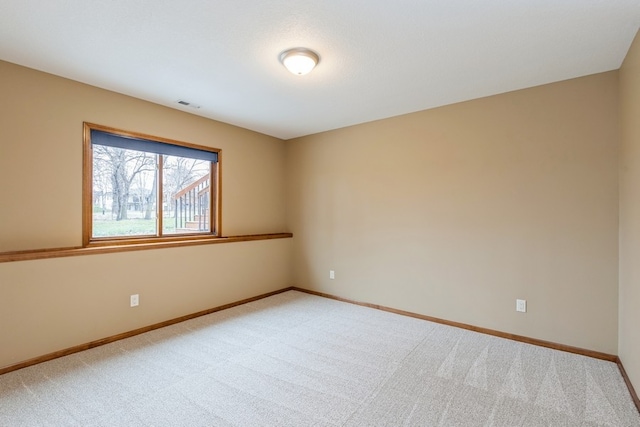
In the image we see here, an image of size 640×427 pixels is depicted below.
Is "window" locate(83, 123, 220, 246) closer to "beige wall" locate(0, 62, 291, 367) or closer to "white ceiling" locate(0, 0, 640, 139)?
"beige wall" locate(0, 62, 291, 367)

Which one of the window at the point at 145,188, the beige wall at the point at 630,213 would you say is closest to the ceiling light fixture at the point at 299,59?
the window at the point at 145,188

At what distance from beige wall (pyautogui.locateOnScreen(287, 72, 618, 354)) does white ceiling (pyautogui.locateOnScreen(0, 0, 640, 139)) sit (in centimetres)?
35

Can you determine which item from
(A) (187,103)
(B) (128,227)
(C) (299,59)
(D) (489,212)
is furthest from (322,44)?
(B) (128,227)

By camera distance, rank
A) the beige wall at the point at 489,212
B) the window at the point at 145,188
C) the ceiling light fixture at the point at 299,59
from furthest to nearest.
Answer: the window at the point at 145,188 < the beige wall at the point at 489,212 < the ceiling light fixture at the point at 299,59

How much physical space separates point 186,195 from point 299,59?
237 centimetres

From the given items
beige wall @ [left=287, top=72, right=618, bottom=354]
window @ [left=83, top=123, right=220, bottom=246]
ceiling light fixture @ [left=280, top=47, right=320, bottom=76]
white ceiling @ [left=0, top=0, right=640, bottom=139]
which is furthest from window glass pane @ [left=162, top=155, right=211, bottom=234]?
ceiling light fixture @ [left=280, top=47, right=320, bottom=76]

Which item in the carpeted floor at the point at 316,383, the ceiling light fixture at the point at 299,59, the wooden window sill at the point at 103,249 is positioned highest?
the ceiling light fixture at the point at 299,59

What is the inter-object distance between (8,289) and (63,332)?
0.55 meters

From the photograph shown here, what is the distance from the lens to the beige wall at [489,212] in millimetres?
2637

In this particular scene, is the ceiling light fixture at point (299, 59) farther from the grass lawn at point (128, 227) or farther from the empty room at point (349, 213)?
the grass lawn at point (128, 227)

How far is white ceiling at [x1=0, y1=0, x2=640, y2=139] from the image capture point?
182 cm

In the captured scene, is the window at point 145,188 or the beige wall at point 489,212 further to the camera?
the window at point 145,188

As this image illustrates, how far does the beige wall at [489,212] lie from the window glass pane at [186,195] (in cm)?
167

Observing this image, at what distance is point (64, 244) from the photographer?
2.75 m
